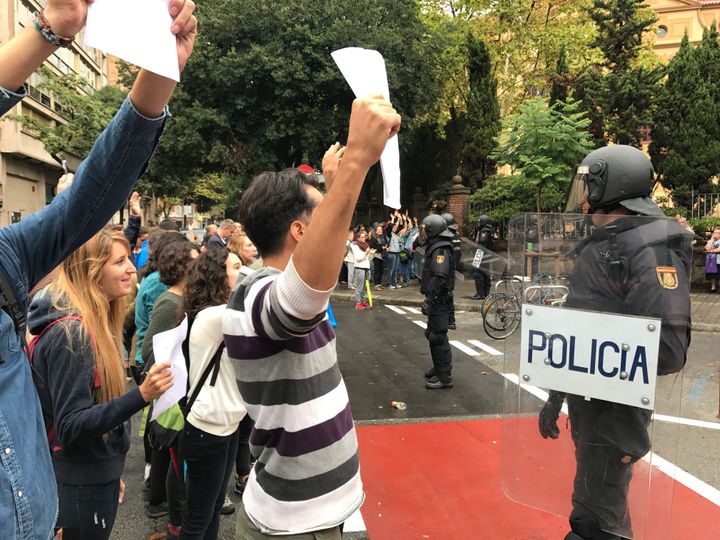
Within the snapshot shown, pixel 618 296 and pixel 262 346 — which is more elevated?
pixel 618 296

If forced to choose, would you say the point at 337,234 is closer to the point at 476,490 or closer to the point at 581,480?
the point at 581,480

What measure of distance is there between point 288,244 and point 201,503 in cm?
167

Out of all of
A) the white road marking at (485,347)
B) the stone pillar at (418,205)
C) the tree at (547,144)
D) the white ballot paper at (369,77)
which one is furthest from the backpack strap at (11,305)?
the stone pillar at (418,205)

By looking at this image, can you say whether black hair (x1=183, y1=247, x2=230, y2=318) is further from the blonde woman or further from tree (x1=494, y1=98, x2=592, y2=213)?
tree (x1=494, y1=98, x2=592, y2=213)

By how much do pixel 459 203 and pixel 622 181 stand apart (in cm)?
Result: 1766

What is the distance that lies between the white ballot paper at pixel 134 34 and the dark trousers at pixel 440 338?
5625 millimetres

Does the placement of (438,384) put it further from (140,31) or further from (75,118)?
(75,118)

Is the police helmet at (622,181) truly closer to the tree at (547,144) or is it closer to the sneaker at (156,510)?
the sneaker at (156,510)

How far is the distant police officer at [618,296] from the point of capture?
185cm

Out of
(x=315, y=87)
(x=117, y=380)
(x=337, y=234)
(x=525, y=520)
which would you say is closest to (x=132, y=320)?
(x=117, y=380)

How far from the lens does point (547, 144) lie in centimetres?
1223

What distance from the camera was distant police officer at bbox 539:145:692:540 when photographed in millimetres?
1854

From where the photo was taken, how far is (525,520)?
3479 mm

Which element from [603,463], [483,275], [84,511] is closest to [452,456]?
[603,463]
